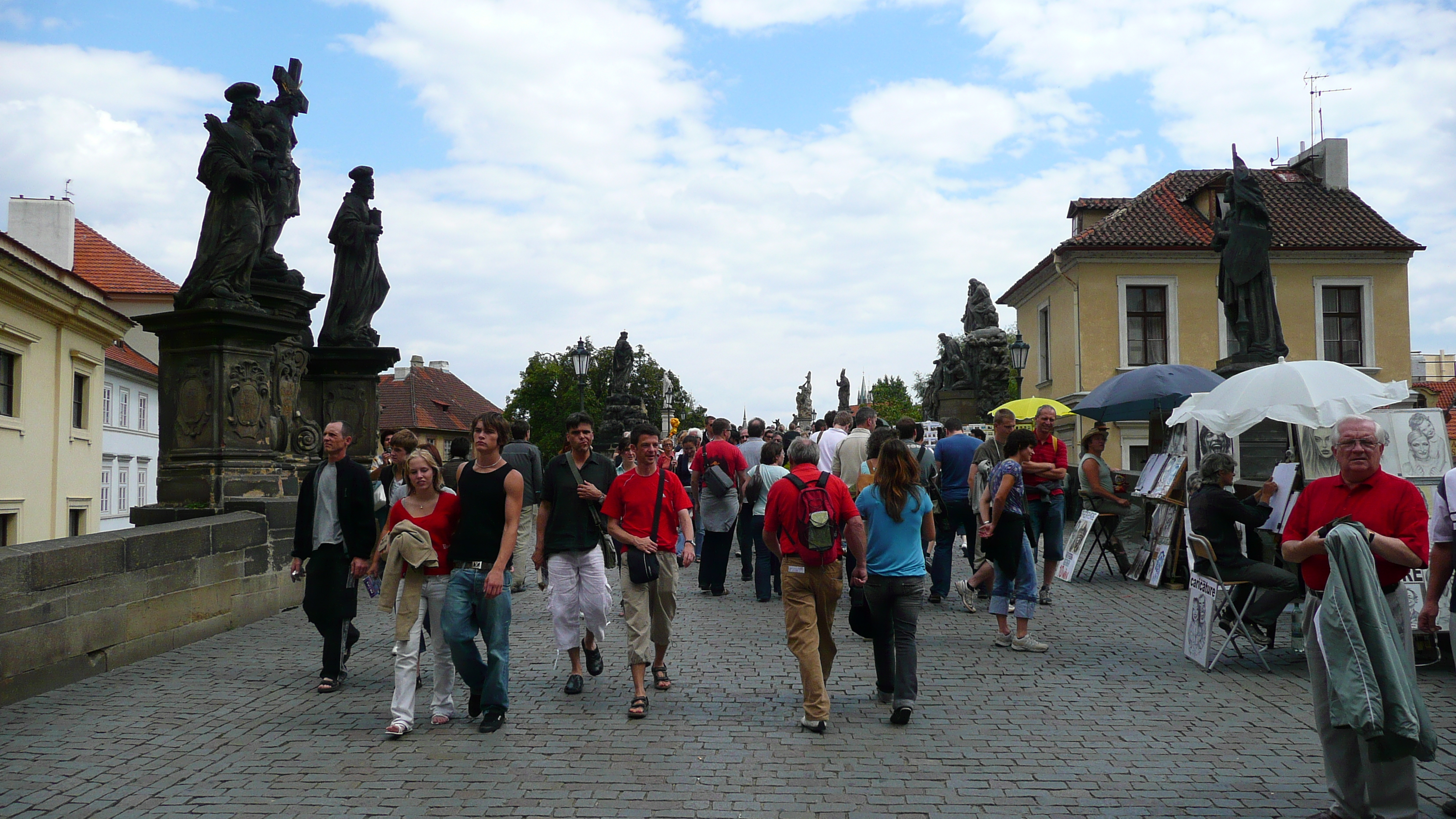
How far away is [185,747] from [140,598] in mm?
2906

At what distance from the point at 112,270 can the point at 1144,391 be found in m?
36.5

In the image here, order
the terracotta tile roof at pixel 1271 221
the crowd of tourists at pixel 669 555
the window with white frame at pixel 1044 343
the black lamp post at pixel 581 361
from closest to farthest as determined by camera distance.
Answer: the crowd of tourists at pixel 669 555
the black lamp post at pixel 581 361
the terracotta tile roof at pixel 1271 221
the window with white frame at pixel 1044 343

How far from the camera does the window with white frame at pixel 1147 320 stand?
38.2 m

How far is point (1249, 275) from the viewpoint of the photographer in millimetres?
15883

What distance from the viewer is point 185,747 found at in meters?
6.10

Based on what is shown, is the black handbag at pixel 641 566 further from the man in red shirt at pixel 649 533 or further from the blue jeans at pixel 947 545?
the blue jeans at pixel 947 545

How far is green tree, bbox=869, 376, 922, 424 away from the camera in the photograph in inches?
3159

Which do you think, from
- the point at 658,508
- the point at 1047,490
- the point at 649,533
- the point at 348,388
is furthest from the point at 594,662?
the point at 348,388

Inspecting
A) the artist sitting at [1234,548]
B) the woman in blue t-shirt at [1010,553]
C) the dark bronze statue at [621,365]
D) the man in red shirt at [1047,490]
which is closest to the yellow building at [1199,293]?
the dark bronze statue at [621,365]

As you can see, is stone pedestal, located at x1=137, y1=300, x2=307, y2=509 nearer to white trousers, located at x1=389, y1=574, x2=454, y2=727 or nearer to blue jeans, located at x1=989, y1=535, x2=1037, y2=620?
white trousers, located at x1=389, y1=574, x2=454, y2=727

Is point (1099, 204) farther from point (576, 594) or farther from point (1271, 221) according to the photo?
point (576, 594)

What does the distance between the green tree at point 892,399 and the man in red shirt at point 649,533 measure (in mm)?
64055

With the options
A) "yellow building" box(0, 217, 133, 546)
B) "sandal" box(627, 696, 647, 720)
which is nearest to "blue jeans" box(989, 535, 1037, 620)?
"sandal" box(627, 696, 647, 720)

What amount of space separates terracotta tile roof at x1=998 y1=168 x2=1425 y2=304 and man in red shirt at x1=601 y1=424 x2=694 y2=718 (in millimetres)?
32571
